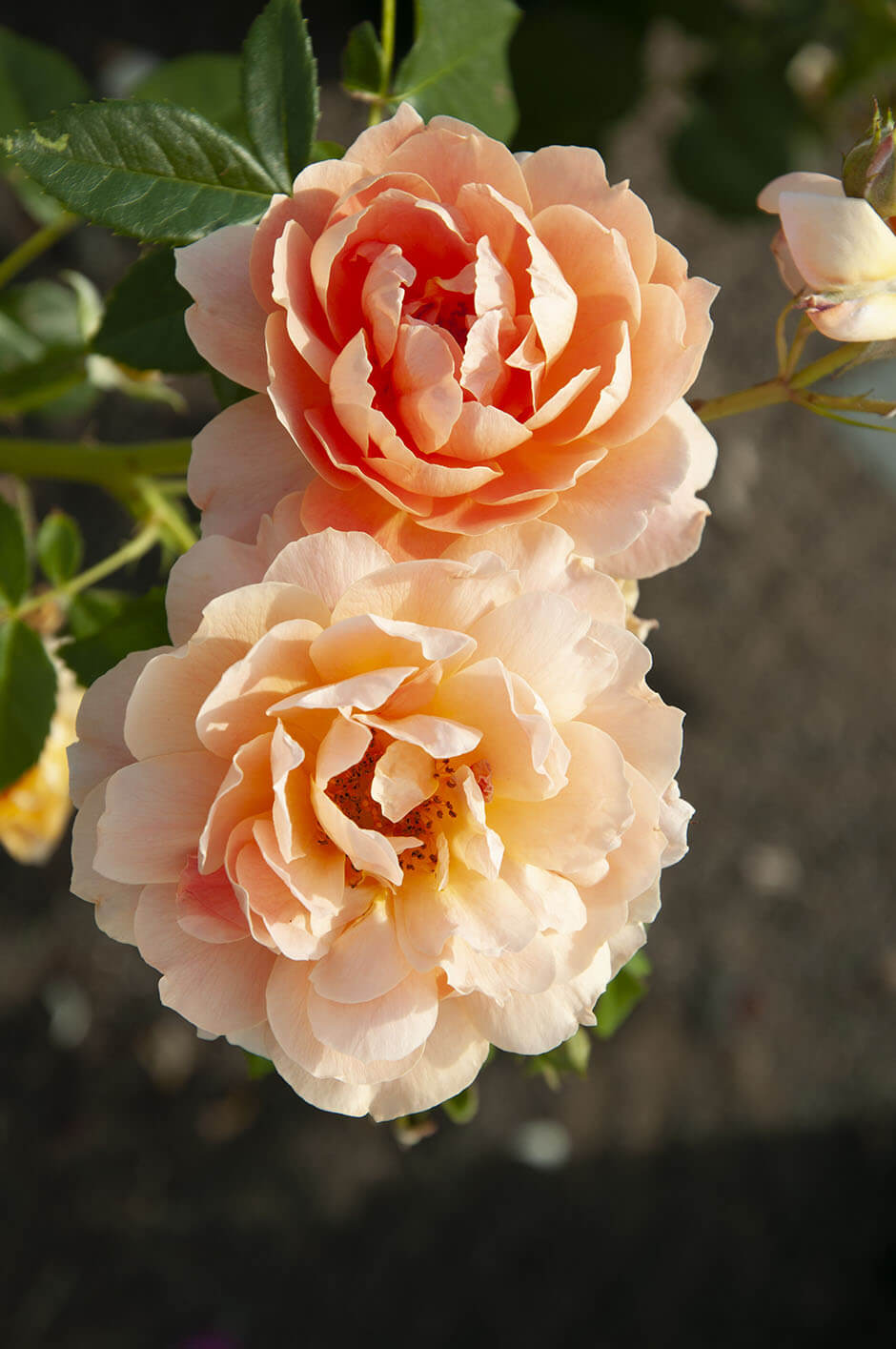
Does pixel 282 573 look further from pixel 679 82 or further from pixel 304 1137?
pixel 304 1137

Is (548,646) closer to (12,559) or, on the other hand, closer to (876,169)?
(876,169)

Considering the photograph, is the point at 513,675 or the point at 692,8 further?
the point at 692,8

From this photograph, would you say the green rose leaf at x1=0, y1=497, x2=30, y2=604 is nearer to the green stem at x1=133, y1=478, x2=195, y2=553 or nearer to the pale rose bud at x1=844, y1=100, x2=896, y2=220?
the green stem at x1=133, y1=478, x2=195, y2=553

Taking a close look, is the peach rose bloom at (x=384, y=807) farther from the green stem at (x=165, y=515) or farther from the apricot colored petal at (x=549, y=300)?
the green stem at (x=165, y=515)

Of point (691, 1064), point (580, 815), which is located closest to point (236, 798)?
point (580, 815)

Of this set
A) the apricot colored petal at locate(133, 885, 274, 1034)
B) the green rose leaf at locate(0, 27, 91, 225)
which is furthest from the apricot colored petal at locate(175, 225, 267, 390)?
the green rose leaf at locate(0, 27, 91, 225)

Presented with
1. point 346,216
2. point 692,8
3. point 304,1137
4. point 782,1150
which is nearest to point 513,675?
point 346,216
